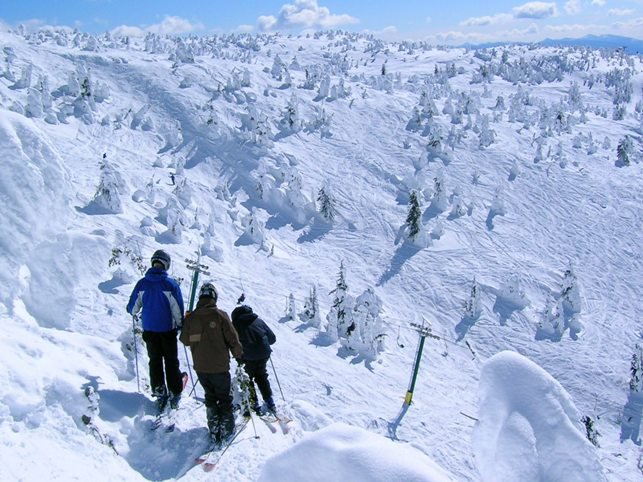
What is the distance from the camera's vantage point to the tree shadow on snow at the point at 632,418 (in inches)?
537

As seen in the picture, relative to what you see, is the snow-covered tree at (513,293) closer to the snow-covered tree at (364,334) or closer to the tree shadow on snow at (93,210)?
the snow-covered tree at (364,334)

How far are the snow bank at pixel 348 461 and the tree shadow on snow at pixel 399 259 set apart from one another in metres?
14.5

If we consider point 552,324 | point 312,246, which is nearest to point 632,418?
point 552,324

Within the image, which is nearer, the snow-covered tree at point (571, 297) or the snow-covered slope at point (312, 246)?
the snow-covered slope at point (312, 246)

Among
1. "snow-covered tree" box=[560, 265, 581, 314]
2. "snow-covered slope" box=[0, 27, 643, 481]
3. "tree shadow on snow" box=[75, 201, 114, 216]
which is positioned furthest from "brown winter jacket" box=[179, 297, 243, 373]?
"snow-covered tree" box=[560, 265, 581, 314]

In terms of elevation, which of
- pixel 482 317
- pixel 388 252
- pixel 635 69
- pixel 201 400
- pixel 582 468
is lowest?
pixel 482 317

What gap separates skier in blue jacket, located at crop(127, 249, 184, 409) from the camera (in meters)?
6.24

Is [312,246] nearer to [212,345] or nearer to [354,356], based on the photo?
[354,356]

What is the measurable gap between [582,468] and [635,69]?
74.8m

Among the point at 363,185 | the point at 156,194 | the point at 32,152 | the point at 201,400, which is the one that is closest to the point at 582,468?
the point at 201,400

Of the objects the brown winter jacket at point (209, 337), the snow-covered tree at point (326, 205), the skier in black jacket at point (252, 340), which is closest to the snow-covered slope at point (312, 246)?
the snow-covered tree at point (326, 205)

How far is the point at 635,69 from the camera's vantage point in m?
65.4

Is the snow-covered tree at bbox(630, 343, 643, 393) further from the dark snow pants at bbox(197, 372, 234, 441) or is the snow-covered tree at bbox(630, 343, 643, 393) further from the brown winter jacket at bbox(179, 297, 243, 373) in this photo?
the brown winter jacket at bbox(179, 297, 243, 373)

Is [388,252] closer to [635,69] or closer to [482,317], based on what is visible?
[482,317]
